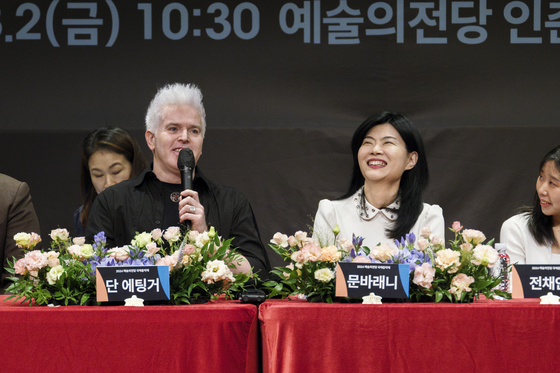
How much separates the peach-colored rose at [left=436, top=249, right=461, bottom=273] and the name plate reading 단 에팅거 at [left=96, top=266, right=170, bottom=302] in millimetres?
760

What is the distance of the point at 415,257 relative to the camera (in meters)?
1.65

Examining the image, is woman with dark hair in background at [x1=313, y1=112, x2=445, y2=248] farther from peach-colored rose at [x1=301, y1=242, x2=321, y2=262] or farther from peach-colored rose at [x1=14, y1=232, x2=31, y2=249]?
peach-colored rose at [x1=14, y1=232, x2=31, y2=249]

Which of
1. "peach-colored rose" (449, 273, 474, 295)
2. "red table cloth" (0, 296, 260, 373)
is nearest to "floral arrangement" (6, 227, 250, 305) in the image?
"red table cloth" (0, 296, 260, 373)

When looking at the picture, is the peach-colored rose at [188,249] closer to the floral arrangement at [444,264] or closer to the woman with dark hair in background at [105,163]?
the floral arrangement at [444,264]

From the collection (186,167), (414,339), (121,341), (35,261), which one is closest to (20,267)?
(35,261)

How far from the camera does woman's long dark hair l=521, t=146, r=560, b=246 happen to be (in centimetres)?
269

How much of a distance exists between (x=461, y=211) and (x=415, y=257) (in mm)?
1845

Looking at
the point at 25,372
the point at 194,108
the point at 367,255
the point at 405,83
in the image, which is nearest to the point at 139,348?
the point at 25,372

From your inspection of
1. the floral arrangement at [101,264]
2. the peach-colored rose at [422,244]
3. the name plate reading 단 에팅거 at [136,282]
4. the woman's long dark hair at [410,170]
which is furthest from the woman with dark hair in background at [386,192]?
the name plate reading 단 에팅거 at [136,282]

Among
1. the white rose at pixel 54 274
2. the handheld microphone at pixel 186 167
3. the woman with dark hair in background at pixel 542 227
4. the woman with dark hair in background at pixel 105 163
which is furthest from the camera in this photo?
the woman with dark hair in background at pixel 105 163

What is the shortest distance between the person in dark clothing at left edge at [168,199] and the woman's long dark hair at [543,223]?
132 cm

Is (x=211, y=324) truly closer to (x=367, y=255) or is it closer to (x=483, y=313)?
(x=367, y=255)

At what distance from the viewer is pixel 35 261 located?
1.60 meters

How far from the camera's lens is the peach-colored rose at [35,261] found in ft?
5.23
